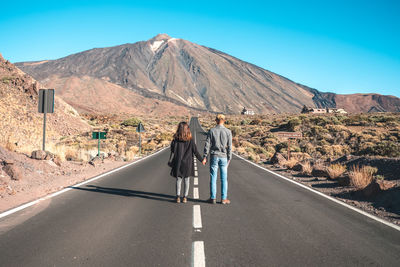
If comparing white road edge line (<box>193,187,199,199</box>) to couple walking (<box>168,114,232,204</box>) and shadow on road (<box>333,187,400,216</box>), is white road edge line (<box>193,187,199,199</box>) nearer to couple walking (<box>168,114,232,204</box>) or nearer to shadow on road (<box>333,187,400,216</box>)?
couple walking (<box>168,114,232,204</box>)

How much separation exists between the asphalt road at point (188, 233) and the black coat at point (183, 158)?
30.4 inches

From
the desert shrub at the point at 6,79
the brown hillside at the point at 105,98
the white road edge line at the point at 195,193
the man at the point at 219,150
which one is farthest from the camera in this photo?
the brown hillside at the point at 105,98

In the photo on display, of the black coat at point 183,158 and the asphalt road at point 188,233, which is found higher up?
the black coat at point 183,158

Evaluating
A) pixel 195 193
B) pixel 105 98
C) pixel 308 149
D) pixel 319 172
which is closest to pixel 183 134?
pixel 195 193

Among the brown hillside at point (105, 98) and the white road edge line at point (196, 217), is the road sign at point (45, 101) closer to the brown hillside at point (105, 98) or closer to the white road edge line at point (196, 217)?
the white road edge line at point (196, 217)

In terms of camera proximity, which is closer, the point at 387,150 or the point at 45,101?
the point at 45,101

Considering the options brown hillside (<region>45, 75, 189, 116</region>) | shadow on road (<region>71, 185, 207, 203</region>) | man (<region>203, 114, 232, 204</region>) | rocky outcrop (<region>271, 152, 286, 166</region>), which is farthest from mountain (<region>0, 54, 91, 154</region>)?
brown hillside (<region>45, 75, 189, 116</region>)

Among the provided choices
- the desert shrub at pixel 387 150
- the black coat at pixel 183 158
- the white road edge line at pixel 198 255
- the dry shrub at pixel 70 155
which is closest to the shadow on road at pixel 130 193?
the black coat at pixel 183 158

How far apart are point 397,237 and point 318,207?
6.53 ft

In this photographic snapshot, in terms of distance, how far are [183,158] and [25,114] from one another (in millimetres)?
27143

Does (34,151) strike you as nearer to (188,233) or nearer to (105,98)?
(188,233)

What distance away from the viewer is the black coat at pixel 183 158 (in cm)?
637

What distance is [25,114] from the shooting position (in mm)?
27125

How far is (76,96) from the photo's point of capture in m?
104
